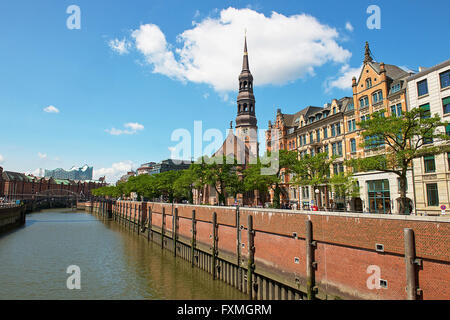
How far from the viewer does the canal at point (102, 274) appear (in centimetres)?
2508

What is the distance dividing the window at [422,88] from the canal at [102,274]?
99.4 feet

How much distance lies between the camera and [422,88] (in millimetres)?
34938

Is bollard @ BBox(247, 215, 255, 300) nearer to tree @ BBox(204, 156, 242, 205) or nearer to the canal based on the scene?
the canal

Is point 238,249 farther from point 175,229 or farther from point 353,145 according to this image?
point 353,145

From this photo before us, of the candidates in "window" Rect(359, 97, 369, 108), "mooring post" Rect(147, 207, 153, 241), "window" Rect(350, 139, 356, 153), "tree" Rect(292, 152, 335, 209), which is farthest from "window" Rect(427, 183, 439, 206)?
"mooring post" Rect(147, 207, 153, 241)

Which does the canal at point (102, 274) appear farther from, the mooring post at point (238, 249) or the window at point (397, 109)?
the window at point (397, 109)

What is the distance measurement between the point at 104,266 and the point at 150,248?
1508cm

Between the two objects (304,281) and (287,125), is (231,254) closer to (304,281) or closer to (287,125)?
(304,281)

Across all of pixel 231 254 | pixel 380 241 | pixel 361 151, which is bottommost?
pixel 231 254

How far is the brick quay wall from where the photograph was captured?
42.1 ft

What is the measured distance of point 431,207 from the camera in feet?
108

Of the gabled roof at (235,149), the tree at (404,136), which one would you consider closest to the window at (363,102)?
the tree at (404,136)

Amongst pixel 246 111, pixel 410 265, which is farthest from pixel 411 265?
pixel 246 111
